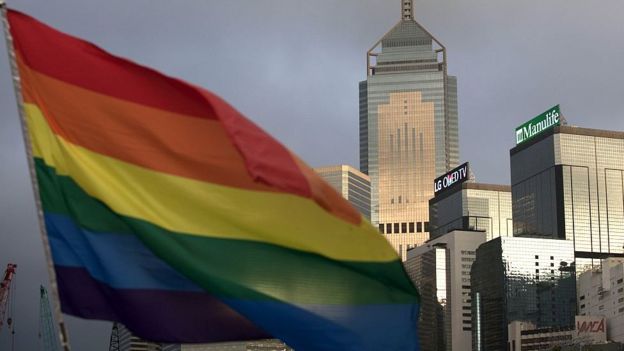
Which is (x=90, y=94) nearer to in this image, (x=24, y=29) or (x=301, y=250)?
(x=24, y=29)

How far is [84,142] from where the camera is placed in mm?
15961

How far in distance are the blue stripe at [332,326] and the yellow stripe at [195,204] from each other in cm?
77

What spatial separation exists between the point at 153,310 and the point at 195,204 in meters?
1.46

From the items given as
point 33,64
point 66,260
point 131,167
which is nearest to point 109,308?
point 66,260

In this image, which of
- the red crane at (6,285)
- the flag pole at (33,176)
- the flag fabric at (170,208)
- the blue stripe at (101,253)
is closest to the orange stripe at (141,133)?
the flag fabric at (170,208)

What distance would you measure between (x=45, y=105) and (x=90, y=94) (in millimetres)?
629

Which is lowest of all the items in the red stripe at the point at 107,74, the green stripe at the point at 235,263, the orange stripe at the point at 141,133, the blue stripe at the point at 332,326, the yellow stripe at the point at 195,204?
the blue stripe at the point at 332,326

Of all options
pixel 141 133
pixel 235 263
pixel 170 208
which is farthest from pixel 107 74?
pixel 235 263

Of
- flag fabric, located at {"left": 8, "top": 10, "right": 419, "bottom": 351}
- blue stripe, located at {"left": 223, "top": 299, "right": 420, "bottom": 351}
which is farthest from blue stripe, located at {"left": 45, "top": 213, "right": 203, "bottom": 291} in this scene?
blue stripe, located at {"left": 223, "top": 299, "right": 420, "bottom": 351}

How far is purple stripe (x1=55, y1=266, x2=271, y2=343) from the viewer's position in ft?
53.0

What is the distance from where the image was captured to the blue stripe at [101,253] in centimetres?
1608

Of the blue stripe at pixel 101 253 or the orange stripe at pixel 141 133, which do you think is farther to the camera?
the blue stripe at pixel 101 253

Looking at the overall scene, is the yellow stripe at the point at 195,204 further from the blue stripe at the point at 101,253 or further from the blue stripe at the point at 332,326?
the blue stripe at the point at 332,326

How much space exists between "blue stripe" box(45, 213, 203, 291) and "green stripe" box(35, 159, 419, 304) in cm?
11
